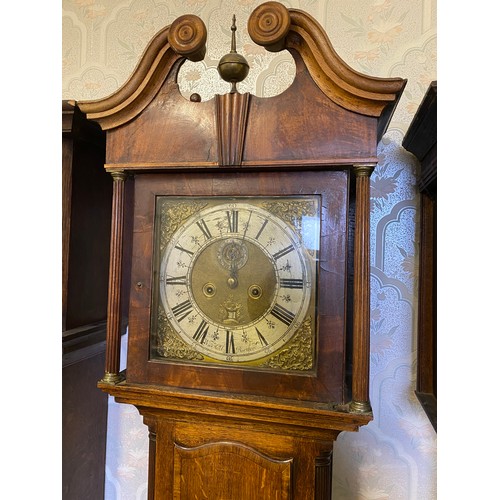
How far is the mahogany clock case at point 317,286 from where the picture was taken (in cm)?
76

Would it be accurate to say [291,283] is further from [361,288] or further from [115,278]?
[115,278]

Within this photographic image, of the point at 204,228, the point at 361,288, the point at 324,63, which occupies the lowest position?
the point at 361,288

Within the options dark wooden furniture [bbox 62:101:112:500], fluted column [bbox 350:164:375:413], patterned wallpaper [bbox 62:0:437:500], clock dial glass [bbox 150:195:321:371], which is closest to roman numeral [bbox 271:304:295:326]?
clock dial glass [bbox 150:195:321:371]

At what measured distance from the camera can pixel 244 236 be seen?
2.61ft

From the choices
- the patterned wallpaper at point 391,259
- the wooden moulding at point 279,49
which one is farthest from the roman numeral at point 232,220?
the patterned wallpaper at point 391,259

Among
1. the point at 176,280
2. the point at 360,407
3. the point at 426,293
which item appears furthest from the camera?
the point at 426,293

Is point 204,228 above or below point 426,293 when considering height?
above

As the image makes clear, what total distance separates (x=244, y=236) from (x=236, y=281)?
0.30ft

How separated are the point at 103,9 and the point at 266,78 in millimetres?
629

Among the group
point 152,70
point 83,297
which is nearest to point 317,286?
point 152,70
